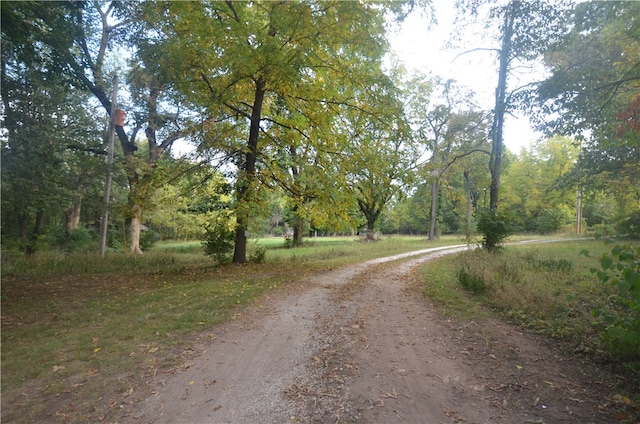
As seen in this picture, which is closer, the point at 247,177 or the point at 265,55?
the point at 265,55

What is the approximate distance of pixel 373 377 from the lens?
12.8 feet

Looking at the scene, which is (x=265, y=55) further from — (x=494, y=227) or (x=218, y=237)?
(x=494, y=227)

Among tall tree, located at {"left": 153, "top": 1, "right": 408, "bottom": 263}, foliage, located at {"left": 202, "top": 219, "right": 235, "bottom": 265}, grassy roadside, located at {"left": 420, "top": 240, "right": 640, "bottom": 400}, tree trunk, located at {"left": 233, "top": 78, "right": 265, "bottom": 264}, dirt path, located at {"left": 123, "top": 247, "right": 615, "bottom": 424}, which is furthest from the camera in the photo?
foliage, located at {"left": 202, "top": 219, "right": 235, "bottom": 265}

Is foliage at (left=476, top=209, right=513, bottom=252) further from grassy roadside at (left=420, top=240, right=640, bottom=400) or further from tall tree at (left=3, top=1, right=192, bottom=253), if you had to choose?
tall tree at (left=3, top=1, right=192, bottom=253)

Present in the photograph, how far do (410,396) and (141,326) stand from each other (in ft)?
14.9

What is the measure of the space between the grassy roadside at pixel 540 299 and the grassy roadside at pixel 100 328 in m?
4.31

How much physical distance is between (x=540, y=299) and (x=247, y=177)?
8.43 metres

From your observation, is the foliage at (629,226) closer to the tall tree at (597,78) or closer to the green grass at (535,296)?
the green grass at (535,296)

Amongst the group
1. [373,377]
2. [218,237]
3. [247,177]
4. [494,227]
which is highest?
[247,177]

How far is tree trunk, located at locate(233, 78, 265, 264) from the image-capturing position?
415 inches

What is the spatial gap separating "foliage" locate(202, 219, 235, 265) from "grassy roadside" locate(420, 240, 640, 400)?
704 centimetres

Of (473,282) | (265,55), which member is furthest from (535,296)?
(265,55)

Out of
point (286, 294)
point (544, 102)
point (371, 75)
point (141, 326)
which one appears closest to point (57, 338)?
point (141, 326)

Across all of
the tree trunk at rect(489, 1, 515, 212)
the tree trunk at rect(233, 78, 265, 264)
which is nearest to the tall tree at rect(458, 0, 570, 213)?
the tree trunk at rect(489, 1, 515, 212)
